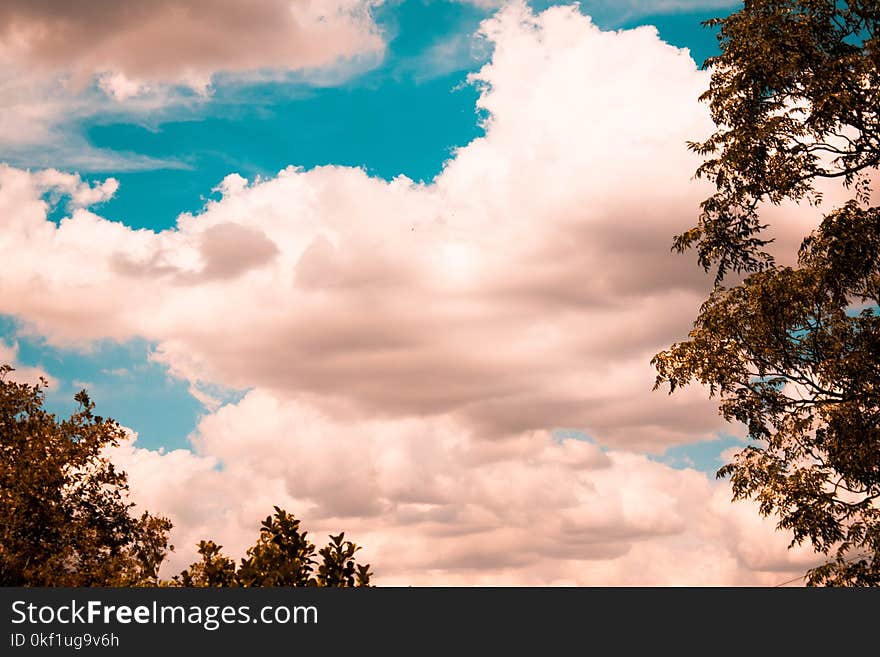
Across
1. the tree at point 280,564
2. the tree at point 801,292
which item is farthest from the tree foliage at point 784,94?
the tree at point 280,564

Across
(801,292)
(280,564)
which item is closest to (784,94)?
(801,292)

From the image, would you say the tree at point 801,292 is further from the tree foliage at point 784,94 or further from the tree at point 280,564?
the tree at point 280,564

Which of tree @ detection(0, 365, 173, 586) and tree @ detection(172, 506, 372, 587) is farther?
tree @ detection(0, 365, 173, 586)

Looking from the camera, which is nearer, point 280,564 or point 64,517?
point 280,564

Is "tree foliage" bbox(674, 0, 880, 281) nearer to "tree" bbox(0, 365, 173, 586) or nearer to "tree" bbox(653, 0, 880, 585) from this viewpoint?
"tree" bbox(653, 0, 880, 585)

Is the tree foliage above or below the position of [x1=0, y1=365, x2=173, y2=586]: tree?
above

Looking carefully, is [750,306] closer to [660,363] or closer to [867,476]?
[660,363]

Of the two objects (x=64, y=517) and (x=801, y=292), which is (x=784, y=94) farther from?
(x=64, y=517)

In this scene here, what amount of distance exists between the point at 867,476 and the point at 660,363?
524 cm

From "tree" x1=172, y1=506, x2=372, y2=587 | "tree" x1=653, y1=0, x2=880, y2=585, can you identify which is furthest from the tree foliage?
"tree" x1=172, y1=506, x2=372, y2=587

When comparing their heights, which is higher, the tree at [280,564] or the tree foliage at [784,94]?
the tree foliage at [784,94]

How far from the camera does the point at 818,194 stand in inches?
857

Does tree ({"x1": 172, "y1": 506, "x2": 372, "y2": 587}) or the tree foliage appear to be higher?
the tree foliage

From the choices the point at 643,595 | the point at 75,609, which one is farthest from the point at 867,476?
the point at 75,609
